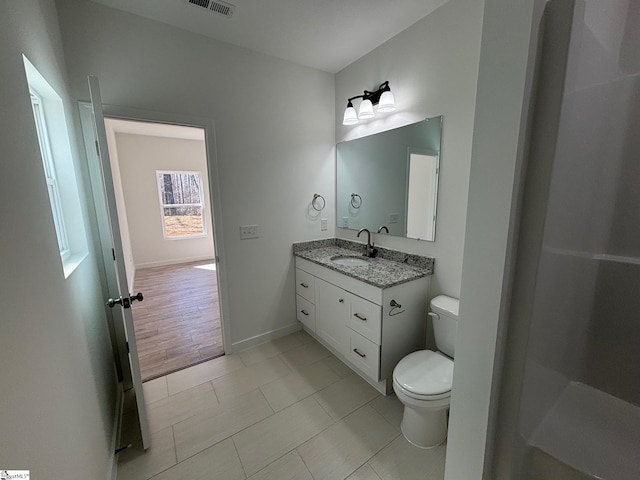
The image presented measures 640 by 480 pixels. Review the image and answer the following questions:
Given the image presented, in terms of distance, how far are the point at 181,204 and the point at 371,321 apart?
17.7 ft

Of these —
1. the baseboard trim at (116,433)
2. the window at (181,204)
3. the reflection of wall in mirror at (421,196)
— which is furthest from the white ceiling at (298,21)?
the window at (181,204)

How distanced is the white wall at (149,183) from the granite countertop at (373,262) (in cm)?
327

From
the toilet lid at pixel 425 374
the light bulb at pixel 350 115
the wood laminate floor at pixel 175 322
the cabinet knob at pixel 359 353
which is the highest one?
the light bulb at pixel 350 115

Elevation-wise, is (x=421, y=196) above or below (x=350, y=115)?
below

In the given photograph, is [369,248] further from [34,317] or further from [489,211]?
[34,317]

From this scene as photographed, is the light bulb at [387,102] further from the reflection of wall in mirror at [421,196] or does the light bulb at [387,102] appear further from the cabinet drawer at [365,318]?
the cabinet drawer at [365,318]

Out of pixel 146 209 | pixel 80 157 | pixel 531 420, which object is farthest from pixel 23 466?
pixel 146 209

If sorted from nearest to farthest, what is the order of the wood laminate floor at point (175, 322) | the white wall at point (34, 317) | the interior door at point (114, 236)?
the white wall at point (34, 317)
the interior door at point (114, 236)
the wood laminate floor at point (175, 322)

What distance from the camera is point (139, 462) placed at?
1.40 meters

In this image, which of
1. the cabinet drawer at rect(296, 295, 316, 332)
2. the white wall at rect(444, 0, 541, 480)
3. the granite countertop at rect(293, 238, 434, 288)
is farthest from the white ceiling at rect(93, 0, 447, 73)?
the cabinet drawer at rect(296, 295, 316, 332)

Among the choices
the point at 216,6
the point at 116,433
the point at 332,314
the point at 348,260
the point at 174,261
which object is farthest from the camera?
the point at 174,261

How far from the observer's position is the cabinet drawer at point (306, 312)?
2.46 meters

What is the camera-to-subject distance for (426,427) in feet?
4.82

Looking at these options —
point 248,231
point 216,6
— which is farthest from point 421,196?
point 216,6
